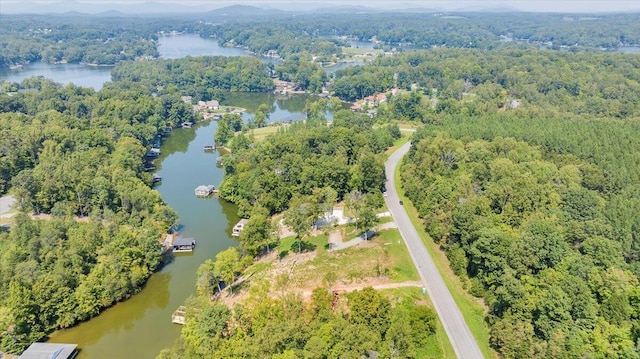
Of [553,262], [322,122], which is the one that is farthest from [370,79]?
[553,262]

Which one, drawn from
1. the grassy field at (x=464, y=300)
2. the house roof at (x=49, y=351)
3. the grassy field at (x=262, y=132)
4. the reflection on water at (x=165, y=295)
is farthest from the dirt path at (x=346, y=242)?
the grassy field at (x=262, y=132)

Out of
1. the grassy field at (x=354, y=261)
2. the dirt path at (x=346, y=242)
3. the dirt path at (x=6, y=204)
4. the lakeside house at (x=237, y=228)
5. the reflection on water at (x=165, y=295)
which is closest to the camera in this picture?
the reflection on water at (x=165, y=295)

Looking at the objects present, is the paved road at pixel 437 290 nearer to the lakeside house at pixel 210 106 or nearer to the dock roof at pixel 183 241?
the dock roof at pixel 183 241

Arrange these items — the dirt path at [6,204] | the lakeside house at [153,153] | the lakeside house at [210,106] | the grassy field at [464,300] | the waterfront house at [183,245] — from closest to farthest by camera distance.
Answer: the grassy field at [464,300] < the waterfront house at [183,245] < the dirt path at [6,204] < the lakeside house at [153,153] < the lakeside house at [210,106]

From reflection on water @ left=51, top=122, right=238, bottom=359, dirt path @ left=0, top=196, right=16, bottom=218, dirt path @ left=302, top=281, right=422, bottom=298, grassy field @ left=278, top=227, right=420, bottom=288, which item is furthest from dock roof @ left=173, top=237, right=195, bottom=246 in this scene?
dirt path @ left=0, top=196, right=16, bottom=218

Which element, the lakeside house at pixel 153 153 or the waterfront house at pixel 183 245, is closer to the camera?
the waterfront house at pixel 183 245

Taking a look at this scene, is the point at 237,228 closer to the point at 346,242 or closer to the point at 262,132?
the point at 346,242

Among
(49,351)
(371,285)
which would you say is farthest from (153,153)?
(371,285)

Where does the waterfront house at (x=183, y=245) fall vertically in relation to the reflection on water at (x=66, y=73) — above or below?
below
